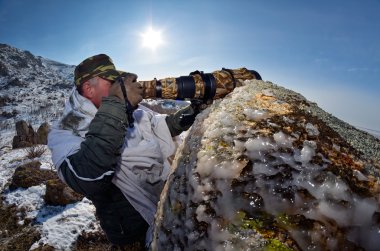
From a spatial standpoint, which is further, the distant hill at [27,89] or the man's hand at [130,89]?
the distant hill at [27,89]

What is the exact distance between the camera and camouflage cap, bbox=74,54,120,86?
2.26 meters

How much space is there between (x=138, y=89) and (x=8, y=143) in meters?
13.1

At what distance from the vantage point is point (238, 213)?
0.88 metres

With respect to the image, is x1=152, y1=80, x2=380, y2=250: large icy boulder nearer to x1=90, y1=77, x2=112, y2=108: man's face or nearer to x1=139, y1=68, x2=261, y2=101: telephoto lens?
x1=139, y1=68, x2=261, y2=101: telephoto lens

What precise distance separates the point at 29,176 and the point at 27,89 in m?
27.6

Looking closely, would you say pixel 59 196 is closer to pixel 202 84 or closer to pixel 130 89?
pixel 130 89

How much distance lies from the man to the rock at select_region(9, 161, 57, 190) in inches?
214

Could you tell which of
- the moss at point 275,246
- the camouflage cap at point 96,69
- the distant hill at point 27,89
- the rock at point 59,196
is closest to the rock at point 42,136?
the rock at point 59,196

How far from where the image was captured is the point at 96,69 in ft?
7.45

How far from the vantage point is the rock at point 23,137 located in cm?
1092

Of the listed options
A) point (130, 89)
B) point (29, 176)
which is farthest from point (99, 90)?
point (29, 176)

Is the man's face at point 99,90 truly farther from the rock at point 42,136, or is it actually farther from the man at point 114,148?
the rock at point 42,136

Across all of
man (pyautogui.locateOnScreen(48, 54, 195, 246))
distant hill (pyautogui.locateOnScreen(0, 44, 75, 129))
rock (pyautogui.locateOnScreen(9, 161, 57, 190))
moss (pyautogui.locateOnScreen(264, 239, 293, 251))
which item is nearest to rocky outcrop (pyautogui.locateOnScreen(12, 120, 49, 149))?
rock (pyautogui.locateOnScreen(9, 161, 57, 190))

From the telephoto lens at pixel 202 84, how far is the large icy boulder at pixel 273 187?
0.52 m
